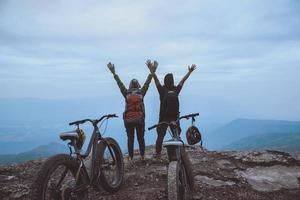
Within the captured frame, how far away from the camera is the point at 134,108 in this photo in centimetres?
1121

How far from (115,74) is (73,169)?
533 centimetres

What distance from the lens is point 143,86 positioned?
37.9ft

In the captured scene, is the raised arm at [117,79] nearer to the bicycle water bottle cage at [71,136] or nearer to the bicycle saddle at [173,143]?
the bicycle saddle at [173,143]

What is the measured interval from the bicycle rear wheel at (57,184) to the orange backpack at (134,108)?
426 centimetres

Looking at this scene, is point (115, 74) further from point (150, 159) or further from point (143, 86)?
point (150, 159)

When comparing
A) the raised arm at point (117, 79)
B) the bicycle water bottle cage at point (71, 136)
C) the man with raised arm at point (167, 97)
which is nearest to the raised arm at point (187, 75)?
the man with raised arm at point (167, 97)

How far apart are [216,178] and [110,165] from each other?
3517 mm

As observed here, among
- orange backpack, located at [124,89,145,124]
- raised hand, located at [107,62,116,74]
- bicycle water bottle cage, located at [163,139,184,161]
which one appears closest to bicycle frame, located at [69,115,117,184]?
bicycle water bottle cage, located at [163,139,184,161]

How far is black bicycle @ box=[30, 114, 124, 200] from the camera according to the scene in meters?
6.02

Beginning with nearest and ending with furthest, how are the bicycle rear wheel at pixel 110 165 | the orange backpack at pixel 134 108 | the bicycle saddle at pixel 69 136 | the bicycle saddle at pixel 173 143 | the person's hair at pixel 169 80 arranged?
1. the bicycle saddle at pixel 69 136
2. the bicycle saddle at pixel 173 143
3. the bicycle rear wheel at pixel 110 165
4. the orange backpack at pixel 134 108
5. the person's hair at pixel 169 80

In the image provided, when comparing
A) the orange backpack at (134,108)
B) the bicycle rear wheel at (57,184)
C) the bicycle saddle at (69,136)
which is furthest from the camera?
the orange backpack at (134,108)

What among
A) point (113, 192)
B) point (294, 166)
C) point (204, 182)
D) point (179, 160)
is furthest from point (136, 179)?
point (294, 166)

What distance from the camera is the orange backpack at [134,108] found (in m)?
11.2

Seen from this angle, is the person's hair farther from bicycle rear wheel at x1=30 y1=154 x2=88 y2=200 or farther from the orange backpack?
bicycle rear wheel at x1=30 y1=154 x2=88 y2=200
